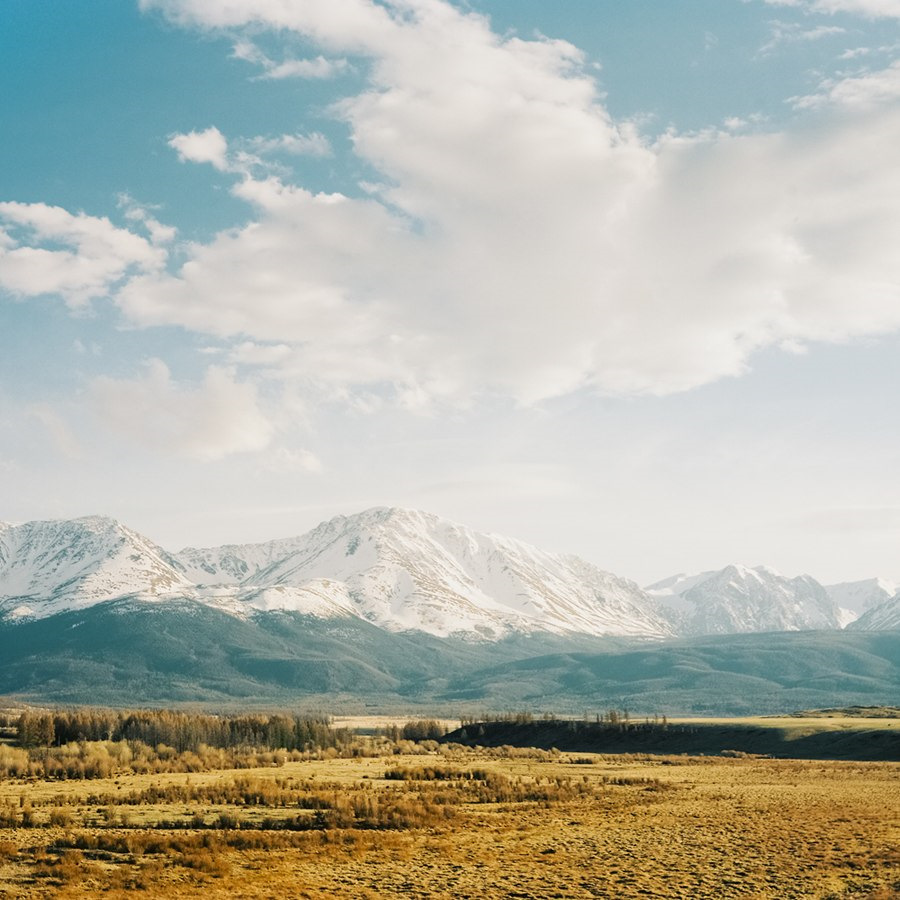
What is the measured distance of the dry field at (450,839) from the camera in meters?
36.5

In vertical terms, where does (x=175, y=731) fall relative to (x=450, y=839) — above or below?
below

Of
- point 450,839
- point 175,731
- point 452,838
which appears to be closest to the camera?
point 450,839

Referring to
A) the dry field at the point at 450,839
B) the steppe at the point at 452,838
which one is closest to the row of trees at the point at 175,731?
the steppe at the point at 452,838

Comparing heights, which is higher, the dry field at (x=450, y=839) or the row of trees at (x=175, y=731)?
the dry field at (x=450, y=839)

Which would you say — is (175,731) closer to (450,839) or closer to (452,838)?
(452,838)

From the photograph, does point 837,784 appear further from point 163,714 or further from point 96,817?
point 163,714

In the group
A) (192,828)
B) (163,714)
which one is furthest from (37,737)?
(192,828)

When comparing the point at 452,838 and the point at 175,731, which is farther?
the point at 175,731

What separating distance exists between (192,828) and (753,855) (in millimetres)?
29385

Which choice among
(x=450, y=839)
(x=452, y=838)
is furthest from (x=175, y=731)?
(x=450, y=839)

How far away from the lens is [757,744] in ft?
493

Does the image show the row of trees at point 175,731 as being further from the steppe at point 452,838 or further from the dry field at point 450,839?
the dry field at point 450,839

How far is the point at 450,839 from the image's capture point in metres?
48.1

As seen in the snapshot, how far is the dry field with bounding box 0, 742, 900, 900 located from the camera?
36469 mm
